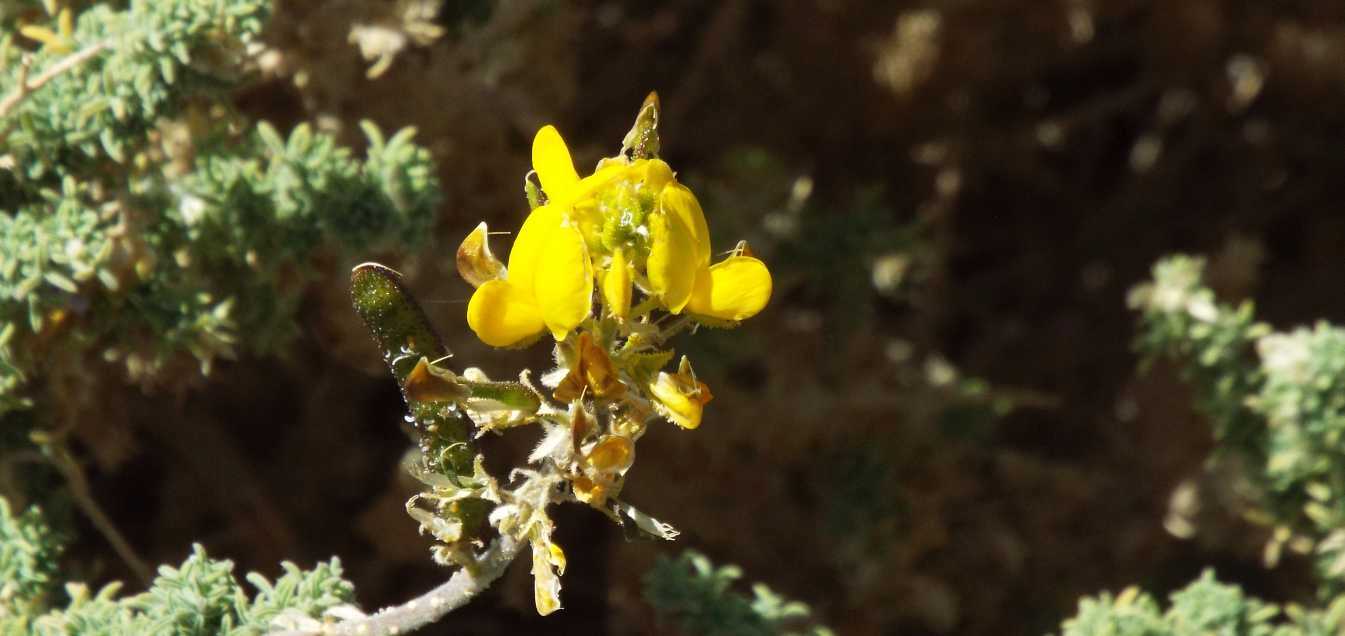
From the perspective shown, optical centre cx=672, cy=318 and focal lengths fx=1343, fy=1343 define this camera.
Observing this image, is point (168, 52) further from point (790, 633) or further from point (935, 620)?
point (935, 620)

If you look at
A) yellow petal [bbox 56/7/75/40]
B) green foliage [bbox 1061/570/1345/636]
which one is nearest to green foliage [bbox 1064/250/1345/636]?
green foliage [bbox 1061/570/1345/636]

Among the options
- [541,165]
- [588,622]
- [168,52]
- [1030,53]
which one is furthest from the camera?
[1030,53]

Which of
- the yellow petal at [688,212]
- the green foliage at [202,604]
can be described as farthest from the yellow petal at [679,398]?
the green foliage at [202,604]

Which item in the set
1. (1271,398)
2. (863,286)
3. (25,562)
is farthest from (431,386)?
(863,286)

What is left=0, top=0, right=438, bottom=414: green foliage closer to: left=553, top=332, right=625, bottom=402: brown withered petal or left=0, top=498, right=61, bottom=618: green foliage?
left=0, top=498, right=61, bottom=618: green foliage

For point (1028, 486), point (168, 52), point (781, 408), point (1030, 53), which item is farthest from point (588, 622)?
point (1030, 53)

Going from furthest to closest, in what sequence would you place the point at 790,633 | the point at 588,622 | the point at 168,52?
1. the point at 588,622
2. the point at 790,633
3. the point at 168,52

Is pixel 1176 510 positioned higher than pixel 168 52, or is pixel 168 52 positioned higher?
pixel 1176 510
